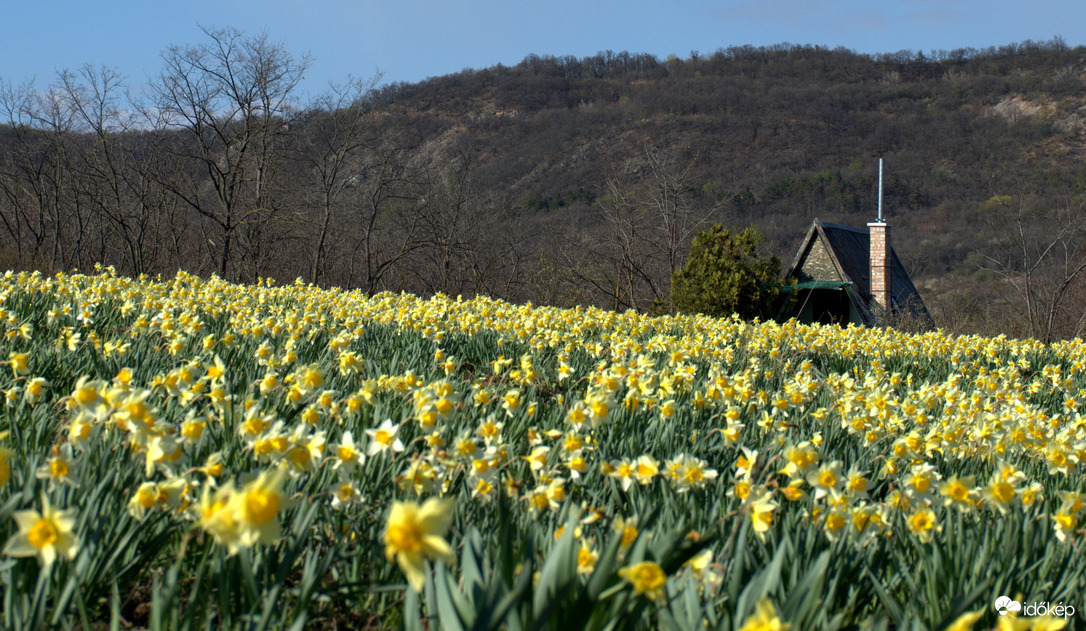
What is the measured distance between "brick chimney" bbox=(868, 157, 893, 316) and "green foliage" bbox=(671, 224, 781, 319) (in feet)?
11.5

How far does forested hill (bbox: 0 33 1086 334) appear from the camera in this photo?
1930 centimetres

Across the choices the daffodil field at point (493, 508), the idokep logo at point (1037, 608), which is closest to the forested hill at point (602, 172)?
the daffodil field at point (493, 508)

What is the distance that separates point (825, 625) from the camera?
141 centimetres

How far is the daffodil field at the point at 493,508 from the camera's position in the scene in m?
1.32

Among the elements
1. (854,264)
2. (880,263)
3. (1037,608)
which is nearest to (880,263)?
(880,263)

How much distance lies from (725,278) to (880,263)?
531cm

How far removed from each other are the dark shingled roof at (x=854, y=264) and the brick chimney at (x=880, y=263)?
22cm

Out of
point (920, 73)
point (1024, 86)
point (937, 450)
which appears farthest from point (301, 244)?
point (920, 73)

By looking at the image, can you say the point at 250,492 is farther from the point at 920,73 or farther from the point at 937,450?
the point at 920,73

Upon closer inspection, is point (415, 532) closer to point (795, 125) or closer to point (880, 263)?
point (880, 263)

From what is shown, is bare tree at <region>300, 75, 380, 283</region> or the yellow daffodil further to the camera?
bare tree at <region>300, 75, 380, 283</region>

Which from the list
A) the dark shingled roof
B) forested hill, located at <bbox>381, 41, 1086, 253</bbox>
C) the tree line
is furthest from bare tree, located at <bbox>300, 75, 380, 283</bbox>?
forested hill, located at <bbox>381, 41, 1086, 253</bbox>

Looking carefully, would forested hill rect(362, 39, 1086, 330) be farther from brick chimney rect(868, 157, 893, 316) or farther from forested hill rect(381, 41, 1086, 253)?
brick chimney rect(868, 157, 893, 316)

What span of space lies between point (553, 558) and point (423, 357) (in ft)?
11.2
